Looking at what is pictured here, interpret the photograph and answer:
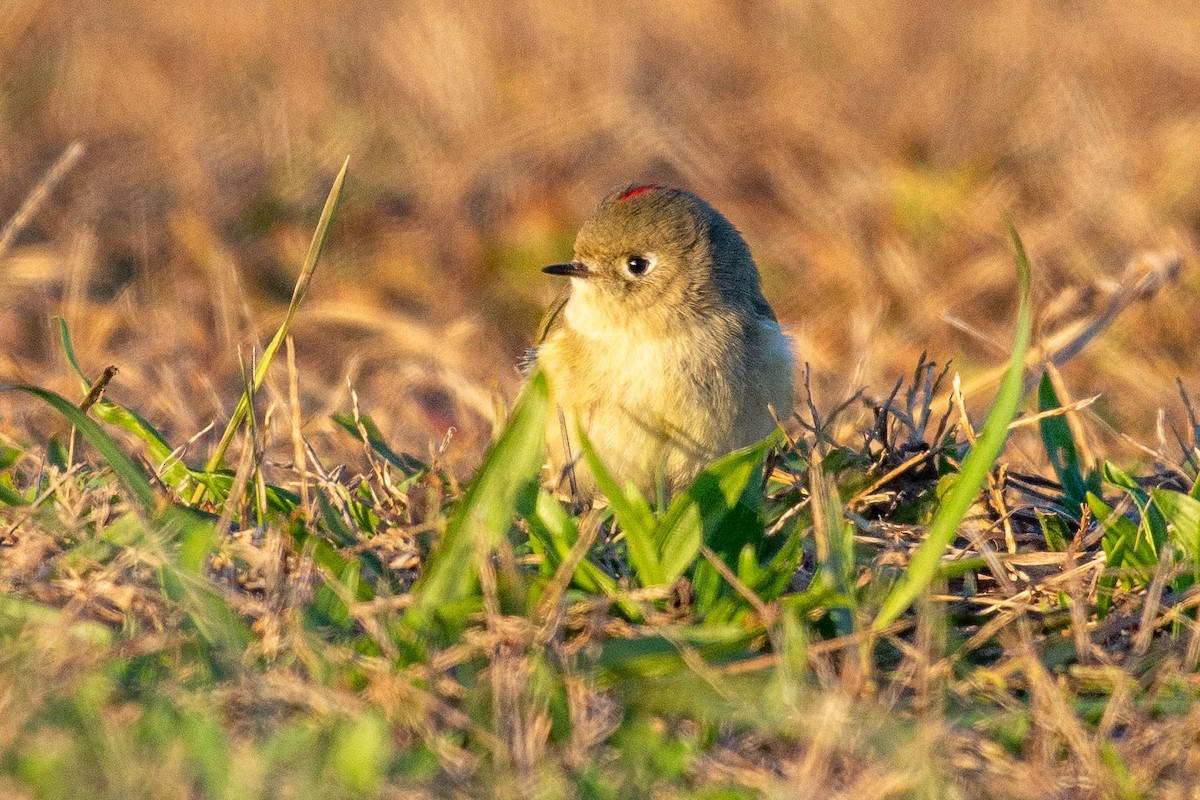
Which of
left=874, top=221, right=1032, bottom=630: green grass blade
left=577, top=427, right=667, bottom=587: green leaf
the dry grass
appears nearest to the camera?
the dry grass

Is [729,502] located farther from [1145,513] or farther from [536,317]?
[536,317]

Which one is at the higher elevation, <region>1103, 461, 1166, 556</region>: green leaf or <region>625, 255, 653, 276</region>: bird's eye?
<region>625, 255, 653, 276</region>: bird's eye

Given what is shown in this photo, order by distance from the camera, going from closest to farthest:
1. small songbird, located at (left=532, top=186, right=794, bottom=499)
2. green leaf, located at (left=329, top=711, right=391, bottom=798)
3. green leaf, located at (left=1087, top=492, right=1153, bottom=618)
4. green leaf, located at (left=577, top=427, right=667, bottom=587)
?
green leaf, located at (left=329, top=711, right=391, bottom=798), green leaf, located at (left=577, top=427, right=667, bottom=587), green leaf, located at (left=1087, top=492, right=1153, bottom=618), small songbird, located at (left=532, top=186, right=794, bottom=499)

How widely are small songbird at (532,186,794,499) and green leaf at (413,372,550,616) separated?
1.98 ft

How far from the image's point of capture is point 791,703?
285 cm

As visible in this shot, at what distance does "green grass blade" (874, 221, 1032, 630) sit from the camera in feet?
10.2

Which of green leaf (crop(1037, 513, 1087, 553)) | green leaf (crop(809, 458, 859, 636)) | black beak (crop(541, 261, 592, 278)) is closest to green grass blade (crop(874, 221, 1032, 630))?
green leaf (crop(809, 458, 859, 636))

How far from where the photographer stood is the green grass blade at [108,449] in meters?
3.41

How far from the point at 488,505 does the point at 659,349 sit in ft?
4.46

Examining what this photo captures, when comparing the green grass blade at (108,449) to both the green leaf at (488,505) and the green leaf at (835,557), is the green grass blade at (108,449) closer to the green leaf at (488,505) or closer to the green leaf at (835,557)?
the green leaf at (488,505)

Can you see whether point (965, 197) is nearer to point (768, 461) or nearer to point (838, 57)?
point (838, 57)

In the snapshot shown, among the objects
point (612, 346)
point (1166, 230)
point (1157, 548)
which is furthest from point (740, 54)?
point (1157, 548)

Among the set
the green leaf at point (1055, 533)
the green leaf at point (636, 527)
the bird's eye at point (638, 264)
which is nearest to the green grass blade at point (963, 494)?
the green leaf at point (636, 527)

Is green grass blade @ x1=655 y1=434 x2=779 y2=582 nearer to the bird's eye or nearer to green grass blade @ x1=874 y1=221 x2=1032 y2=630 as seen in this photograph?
green grass blade @ x1=874 y1=221 x2=1032 y2=630
